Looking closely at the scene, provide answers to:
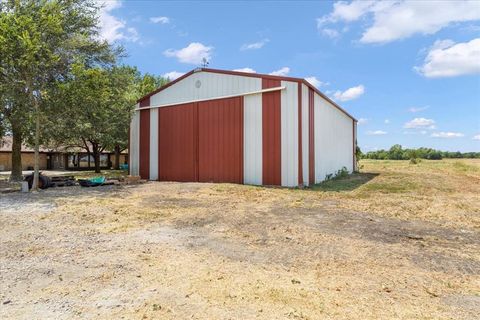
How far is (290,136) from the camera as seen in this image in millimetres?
12555

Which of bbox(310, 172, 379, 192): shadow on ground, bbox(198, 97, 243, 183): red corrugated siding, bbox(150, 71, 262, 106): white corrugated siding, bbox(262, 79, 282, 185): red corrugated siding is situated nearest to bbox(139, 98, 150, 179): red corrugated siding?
bbox(150, 71, 262, 106): white corrugated siding

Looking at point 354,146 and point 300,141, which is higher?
point 354,146

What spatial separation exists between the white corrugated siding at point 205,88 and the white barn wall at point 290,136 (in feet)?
4.76

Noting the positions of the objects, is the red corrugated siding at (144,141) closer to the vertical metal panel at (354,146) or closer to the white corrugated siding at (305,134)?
the white corrugated siding at (305,134)

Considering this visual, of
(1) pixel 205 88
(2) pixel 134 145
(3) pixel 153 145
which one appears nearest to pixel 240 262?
(1) pixel 205 88

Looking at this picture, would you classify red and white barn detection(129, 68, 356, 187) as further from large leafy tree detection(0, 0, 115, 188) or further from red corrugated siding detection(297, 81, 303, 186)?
large leafy tree detection(0, 0, 115, 188)

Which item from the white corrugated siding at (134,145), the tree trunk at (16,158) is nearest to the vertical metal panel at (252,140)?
the white corrugated siding at (134,145)

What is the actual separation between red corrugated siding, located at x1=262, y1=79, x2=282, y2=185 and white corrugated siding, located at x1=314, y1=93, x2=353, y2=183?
259 cm

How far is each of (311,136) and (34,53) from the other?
11185 millimetres

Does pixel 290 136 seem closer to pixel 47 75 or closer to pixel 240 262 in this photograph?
pixel 240 262

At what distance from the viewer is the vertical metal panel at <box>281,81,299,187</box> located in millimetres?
12531

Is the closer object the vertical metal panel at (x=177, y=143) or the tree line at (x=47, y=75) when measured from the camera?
the tree line at (x=47, y=75)

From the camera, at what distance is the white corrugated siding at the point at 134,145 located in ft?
59.0

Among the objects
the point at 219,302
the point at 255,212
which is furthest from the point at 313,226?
the point at 219,302
